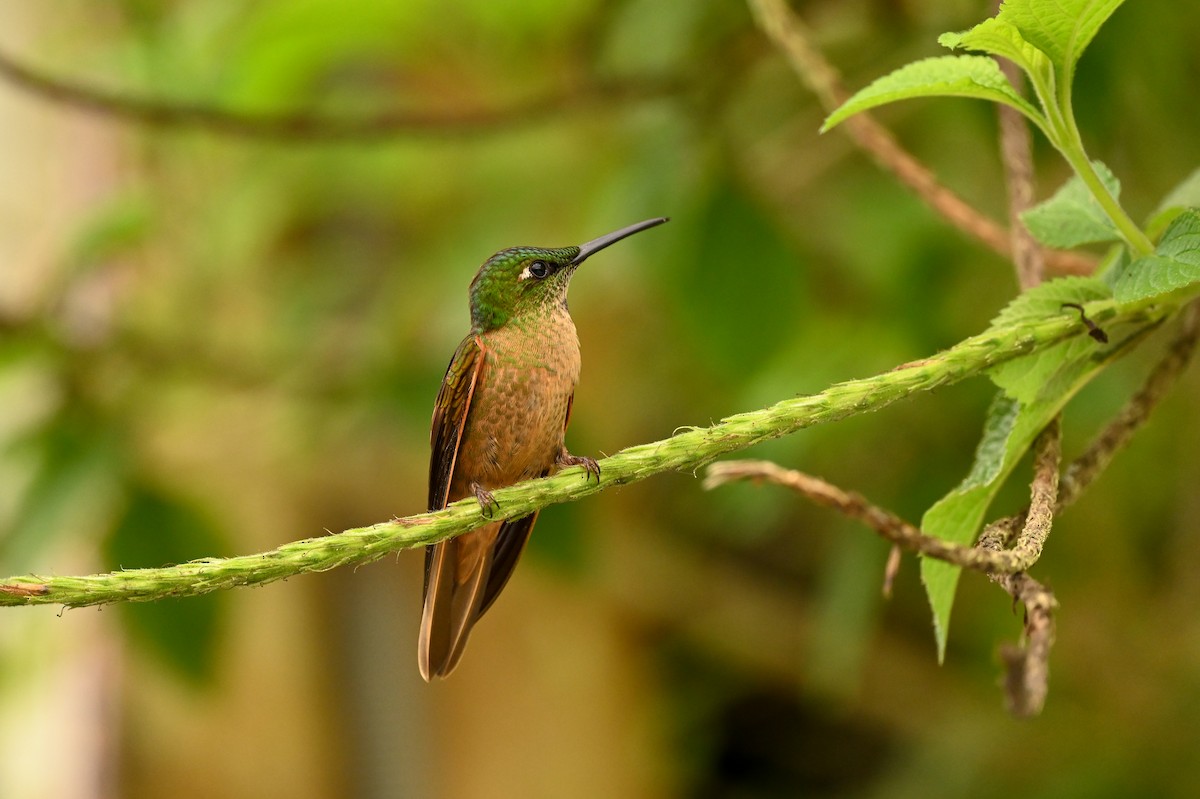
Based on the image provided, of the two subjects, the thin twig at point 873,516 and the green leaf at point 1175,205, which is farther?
the green leaf at point 1175,205

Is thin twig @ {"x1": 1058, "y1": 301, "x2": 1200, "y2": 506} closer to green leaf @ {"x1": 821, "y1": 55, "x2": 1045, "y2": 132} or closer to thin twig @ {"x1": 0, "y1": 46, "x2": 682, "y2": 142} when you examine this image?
green leaf @ {"x1": 821, "y1": 55, "x2": 1045, "y2": 132}

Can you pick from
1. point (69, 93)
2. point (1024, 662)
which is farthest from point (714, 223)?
point (1024, 662)

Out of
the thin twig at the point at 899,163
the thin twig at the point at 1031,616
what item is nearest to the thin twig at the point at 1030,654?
the thin twig at the point at 1031,616

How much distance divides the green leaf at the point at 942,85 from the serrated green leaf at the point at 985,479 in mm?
270

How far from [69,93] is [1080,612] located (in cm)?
358

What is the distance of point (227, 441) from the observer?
4629 mm

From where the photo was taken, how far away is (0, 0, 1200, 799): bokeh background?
9.36ft

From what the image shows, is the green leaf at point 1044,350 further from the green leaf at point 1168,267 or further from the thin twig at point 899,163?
the thin twig at point 899,163

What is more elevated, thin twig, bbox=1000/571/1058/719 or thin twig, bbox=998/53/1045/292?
thin twig, bbox=998/53/1045/292

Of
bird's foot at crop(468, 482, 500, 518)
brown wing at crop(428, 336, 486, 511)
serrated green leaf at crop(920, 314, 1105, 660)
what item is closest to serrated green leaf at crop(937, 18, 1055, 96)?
serrated green leaf at crop(920, 314, 1105, 660)

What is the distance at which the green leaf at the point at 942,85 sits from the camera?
3.84 feet

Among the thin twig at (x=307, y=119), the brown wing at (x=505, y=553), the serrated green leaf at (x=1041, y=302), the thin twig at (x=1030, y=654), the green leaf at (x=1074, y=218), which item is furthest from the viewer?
the thin twig at (x=307, y=119)

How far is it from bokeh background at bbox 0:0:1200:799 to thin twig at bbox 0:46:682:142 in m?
0.03

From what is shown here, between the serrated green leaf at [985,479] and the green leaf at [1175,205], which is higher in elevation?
the green leaf at [1175,205]
